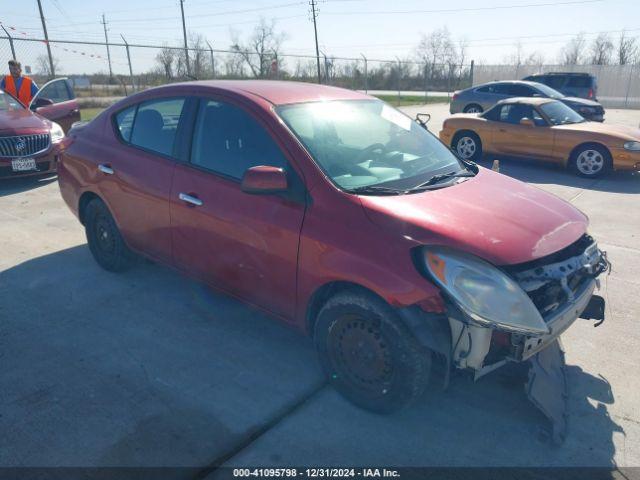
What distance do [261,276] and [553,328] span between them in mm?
1694

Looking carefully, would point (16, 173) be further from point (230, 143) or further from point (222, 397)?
point (222, 397)

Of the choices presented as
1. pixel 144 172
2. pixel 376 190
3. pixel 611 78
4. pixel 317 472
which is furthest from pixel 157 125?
pixel 611 78

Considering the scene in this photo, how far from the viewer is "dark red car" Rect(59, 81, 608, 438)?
2.52m

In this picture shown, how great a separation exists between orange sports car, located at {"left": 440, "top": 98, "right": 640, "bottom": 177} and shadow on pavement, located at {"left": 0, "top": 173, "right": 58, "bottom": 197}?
787 centimetres

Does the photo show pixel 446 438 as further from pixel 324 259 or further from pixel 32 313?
pixel 32 313

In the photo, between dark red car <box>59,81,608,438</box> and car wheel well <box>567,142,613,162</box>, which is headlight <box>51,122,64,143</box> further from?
car wheel well <box>567,142,613,162</box>

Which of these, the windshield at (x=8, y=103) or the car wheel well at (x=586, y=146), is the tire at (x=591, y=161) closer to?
the car wheel well at (x=586, y=146)

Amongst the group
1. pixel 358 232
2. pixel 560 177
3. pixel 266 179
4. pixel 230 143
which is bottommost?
pixel 560 177

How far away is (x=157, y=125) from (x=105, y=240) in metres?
1.31

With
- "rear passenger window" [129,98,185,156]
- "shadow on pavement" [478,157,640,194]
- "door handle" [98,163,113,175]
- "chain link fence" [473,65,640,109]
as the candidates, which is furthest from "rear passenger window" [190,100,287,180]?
"chain link fence" [473,65,640,109]

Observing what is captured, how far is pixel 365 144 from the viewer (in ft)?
11.2

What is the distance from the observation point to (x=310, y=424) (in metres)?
2.79

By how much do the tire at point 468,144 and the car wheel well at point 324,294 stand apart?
848cm

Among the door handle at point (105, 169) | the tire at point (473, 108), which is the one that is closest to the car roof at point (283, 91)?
the door handle at point (105, 169)
